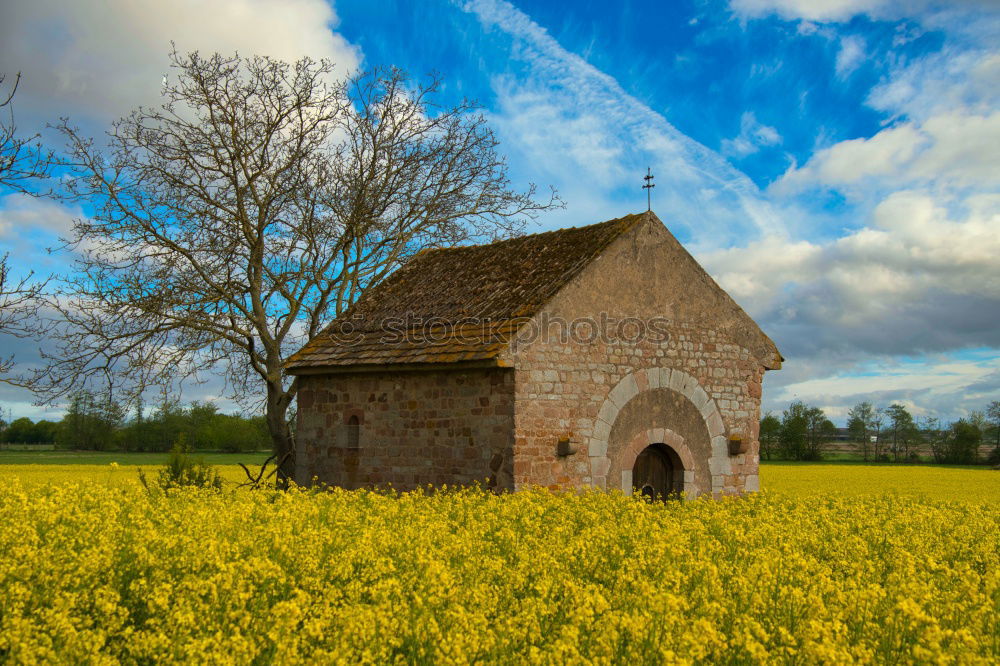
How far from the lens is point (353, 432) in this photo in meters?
15.2

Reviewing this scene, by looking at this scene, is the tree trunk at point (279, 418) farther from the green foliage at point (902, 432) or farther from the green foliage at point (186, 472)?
the green foliage at point (902, 432)

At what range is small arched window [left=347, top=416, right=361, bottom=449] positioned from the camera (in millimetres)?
15094

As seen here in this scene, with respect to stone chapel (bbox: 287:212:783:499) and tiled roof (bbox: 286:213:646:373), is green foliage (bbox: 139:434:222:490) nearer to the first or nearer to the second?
stone chapel (bbox: 287:212:783:499)

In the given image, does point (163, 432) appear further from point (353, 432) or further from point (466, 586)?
point (466, 586)

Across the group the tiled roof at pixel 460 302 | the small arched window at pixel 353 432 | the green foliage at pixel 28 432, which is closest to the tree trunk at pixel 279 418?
the tiled roof at pixel 460 302

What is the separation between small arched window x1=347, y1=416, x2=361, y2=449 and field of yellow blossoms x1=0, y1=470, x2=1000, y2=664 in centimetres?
452

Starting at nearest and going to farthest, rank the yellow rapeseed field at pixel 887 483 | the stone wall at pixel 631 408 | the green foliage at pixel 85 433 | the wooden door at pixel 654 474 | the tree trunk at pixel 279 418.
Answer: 1. the stone wall at pixel 631 408
2. the wooden door at pixel 654 474
3. the tree trunk at pixel 279 418
4. the yellow rapeseed field at pixel 887 483
5. the green foliage at pixel 85 433

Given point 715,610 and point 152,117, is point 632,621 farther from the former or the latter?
point 152,117

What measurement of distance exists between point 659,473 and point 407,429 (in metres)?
4.36

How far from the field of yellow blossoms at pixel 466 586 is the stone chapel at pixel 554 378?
2.36 meters

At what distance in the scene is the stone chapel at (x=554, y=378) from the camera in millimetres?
12672

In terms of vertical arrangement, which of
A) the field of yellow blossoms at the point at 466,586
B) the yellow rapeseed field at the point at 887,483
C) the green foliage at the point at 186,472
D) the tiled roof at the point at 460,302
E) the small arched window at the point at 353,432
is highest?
the tiled roof at the point at 460,302

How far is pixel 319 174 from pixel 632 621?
17228 millimetres

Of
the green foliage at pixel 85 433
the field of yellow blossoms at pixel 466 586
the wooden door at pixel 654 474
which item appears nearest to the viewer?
the field of yellow blossoms at pixel 466 586
